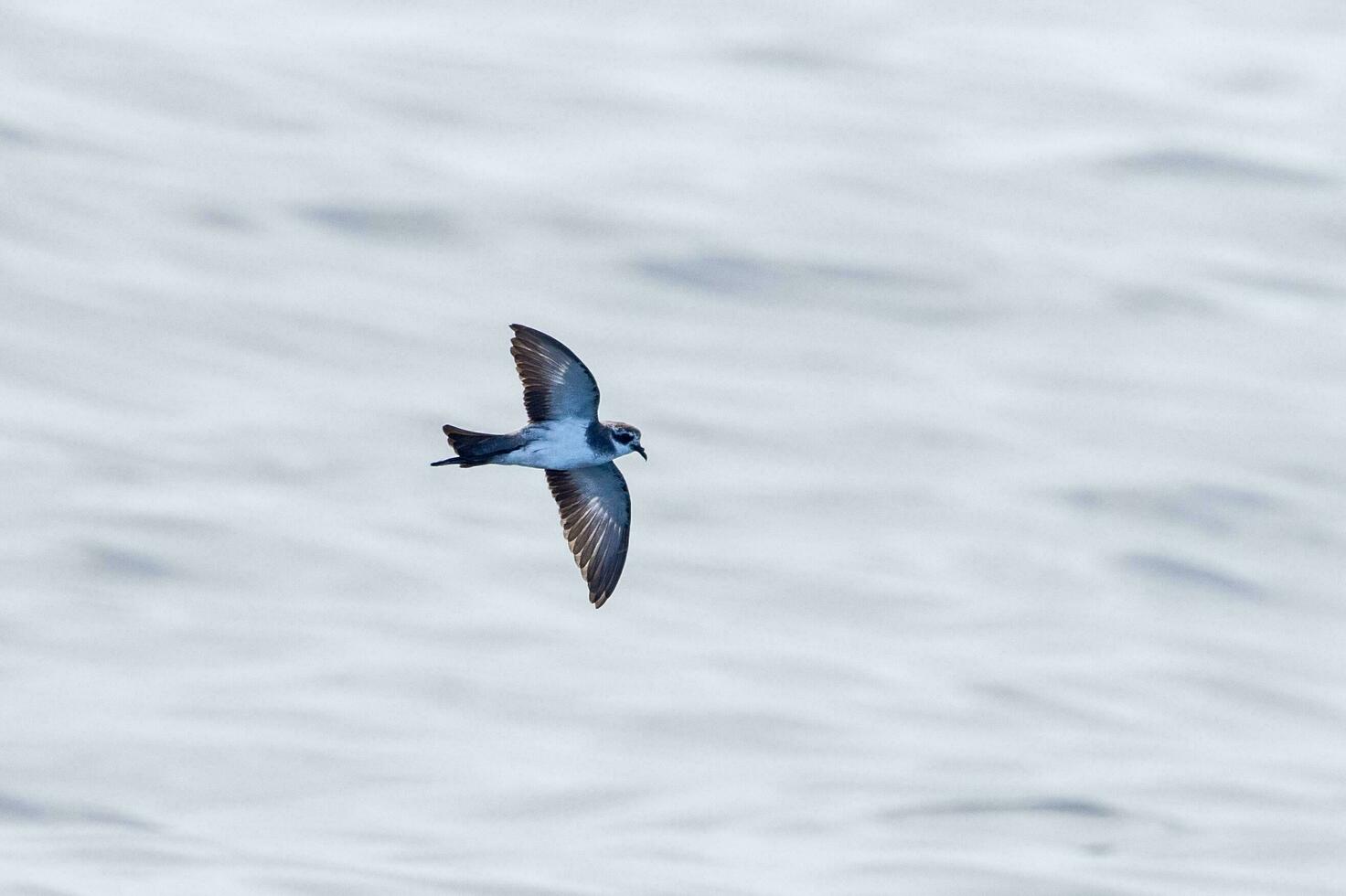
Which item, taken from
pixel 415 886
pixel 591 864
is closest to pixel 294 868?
pixel 415 886

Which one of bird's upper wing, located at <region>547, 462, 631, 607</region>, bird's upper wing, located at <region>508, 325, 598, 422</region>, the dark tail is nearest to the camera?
the dark tail

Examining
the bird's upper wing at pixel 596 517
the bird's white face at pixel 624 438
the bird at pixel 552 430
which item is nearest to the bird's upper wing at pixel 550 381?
the bird at pixel 552 430

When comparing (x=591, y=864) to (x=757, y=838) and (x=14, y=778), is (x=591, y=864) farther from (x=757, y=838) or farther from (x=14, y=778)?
(x=14, y=778)

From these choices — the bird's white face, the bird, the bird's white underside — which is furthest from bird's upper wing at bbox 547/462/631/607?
the bird's white underside

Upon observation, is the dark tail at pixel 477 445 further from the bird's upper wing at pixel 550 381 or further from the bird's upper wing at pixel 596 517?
the bird's upper wing at pixel 596 517

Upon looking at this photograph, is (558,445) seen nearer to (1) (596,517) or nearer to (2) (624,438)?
(2) (624,438)

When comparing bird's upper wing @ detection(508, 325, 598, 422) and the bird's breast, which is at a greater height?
bird's upper wing @ detection(508, 325, 598, 422)

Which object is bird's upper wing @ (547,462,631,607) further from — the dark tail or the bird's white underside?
the dark tail

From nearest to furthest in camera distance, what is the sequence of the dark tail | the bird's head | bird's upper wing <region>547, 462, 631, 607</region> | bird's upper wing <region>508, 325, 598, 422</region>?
the dark tail → bird's upper wing <region>508, 325, 598, 422</region> → the bird's head → bird's upper wing <region>547, 462, 631, 607</region>
